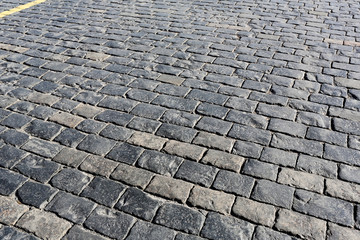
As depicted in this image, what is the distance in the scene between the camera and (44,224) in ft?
9.71

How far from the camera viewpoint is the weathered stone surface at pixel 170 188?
10.5 feet

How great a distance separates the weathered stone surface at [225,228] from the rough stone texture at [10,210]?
4.76 feet

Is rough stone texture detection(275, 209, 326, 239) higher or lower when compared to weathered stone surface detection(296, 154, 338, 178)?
higher

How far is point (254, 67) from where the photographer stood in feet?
17.3

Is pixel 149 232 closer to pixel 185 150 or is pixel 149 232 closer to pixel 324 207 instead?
pixel 185 150

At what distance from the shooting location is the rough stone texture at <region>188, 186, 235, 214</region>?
3074mm

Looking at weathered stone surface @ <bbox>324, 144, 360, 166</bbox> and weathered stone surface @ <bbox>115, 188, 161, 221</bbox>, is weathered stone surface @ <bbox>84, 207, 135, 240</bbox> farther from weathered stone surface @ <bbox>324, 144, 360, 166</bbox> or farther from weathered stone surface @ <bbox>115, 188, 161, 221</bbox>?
weathered stone surface @ <bbox>324, 144, 360, 166</bbox>

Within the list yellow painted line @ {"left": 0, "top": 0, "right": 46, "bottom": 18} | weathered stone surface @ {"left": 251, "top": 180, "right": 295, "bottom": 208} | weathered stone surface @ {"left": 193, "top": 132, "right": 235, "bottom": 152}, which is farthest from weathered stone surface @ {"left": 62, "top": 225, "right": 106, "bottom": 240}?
yellow painted line @ {"left": 0, "top": 0, "right": 46, "bottom": 18}

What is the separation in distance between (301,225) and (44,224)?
6.40ft

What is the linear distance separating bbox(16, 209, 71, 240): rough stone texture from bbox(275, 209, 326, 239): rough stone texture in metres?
1.63

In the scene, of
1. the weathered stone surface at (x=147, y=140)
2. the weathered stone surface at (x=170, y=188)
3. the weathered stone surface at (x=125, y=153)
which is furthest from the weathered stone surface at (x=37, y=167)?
the weathered stone surface at (x=170, y=188)

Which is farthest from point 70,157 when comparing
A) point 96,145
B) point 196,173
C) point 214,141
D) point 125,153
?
point 214,141

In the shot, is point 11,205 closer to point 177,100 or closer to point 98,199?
point 98,199

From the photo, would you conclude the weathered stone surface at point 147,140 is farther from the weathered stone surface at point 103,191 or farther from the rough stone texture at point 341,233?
the rough stone texture at point 341,233
